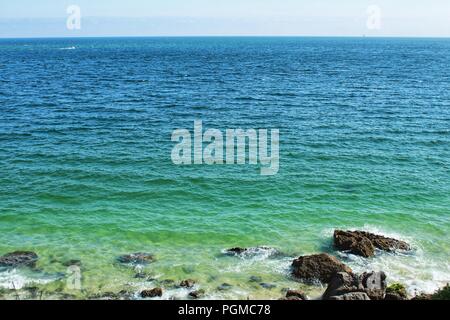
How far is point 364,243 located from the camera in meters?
27.9

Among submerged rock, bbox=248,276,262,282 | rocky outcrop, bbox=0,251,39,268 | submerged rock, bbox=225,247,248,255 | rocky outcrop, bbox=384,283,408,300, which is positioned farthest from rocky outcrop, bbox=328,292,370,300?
rocky outcrop, bbox=0,251,39,268

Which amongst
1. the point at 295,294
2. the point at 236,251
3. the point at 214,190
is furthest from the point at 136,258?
the point at 214,190

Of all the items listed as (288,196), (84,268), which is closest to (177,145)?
(288,196)

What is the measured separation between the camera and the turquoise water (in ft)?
87.4

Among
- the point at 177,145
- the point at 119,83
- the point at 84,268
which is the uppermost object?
the point at 119,83

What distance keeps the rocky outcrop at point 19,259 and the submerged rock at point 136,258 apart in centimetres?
492

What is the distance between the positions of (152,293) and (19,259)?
903 centimetres

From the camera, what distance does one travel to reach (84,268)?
1023 inches

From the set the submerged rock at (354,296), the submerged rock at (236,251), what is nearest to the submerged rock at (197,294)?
the submerged rock at (236,251)

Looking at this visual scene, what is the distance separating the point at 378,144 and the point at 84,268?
34637 mm

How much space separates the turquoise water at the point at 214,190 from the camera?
26.6m

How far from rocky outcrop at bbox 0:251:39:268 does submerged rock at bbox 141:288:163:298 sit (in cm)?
747
